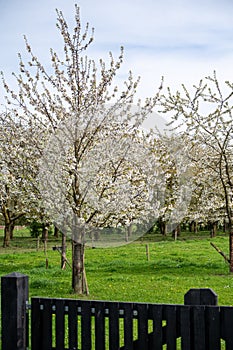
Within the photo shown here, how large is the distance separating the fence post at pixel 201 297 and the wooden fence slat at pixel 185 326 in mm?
211

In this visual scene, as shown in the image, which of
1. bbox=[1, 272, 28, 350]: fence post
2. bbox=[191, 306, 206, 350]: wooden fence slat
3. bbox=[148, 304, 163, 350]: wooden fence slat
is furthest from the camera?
bbox=[1, 272, 28, 350]: fence post

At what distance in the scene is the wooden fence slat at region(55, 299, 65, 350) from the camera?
6.04 metres

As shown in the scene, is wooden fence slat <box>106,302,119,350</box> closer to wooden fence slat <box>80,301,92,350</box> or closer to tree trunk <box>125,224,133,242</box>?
wooden fence slat <box>80,301,92,350</box>

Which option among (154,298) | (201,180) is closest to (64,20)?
(154,298)

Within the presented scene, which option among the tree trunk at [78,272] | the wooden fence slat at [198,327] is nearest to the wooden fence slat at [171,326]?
the wooden fence slat at [198,327]

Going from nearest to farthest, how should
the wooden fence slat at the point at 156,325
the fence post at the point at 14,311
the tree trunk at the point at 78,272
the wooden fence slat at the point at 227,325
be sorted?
1. the wooden fence slat at the point at 227,325
2. the wooden fence slat at the point at 156,325
3. the fence post at the point at 14,311
4. the tree trunk at the point at 78,272

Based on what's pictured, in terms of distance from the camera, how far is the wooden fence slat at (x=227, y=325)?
5301mm

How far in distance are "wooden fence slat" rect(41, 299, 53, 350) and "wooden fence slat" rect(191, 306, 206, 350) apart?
1.71 meters

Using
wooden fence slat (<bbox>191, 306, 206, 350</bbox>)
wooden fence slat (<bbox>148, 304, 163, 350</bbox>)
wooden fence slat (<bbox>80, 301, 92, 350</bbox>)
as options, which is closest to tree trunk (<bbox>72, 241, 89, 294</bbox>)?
wooden fence slat (<bbox>80, 301, 92, 350</bbox>)

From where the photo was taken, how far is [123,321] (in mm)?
5934

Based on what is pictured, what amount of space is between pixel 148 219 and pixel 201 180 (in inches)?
249

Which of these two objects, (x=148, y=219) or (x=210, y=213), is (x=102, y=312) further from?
(x=210, y=213)

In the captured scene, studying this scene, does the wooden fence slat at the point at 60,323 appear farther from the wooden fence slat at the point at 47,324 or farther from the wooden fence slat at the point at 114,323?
the wooden fence slat at the point at 114,323

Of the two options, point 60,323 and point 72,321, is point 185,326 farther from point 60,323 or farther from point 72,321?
point 60,323
